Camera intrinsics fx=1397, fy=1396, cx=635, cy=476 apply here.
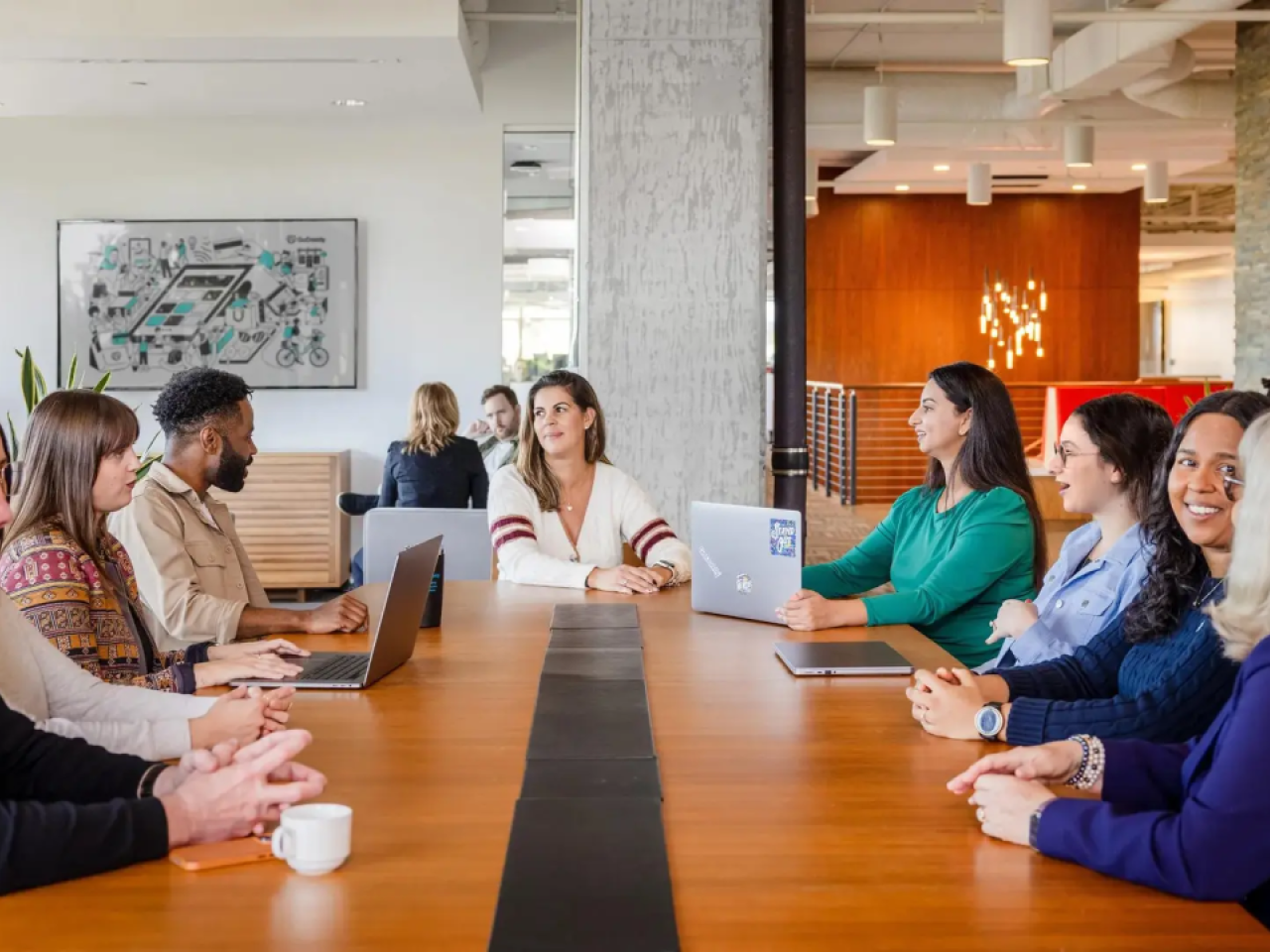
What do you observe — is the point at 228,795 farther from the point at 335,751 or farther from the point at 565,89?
the point at 565,89

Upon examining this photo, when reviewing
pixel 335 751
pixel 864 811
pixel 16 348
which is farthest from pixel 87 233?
pixel 864 811

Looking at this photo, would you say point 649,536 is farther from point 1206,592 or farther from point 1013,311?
point 1013,311

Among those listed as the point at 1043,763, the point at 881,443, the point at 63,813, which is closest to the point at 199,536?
the point at 63,813

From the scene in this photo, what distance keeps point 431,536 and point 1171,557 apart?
337 cm

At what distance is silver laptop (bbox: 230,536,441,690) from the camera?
2.45 m

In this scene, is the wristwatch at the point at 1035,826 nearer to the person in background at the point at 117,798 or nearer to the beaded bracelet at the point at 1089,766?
the beaded bracelet at the point at 1089,766

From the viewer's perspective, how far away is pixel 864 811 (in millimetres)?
1770

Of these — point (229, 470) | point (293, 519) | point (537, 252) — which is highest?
point (537, 252)

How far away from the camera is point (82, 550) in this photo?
7.91ft

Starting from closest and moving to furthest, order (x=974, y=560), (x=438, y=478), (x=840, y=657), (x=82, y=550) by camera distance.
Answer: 1. (x=82, y=550)
2. (x=840, y=657)
3. (x=974, y=560)
4. (x=438, y=478)

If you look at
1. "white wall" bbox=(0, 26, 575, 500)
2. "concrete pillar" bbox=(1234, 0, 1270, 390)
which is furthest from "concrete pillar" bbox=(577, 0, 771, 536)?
"concrete pillar" bbox=(1234, 0, 1270, 390)

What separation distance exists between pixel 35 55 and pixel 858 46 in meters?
6.13

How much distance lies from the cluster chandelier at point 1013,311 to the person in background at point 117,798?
15215mm

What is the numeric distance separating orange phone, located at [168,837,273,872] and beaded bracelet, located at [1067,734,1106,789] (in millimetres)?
1034
